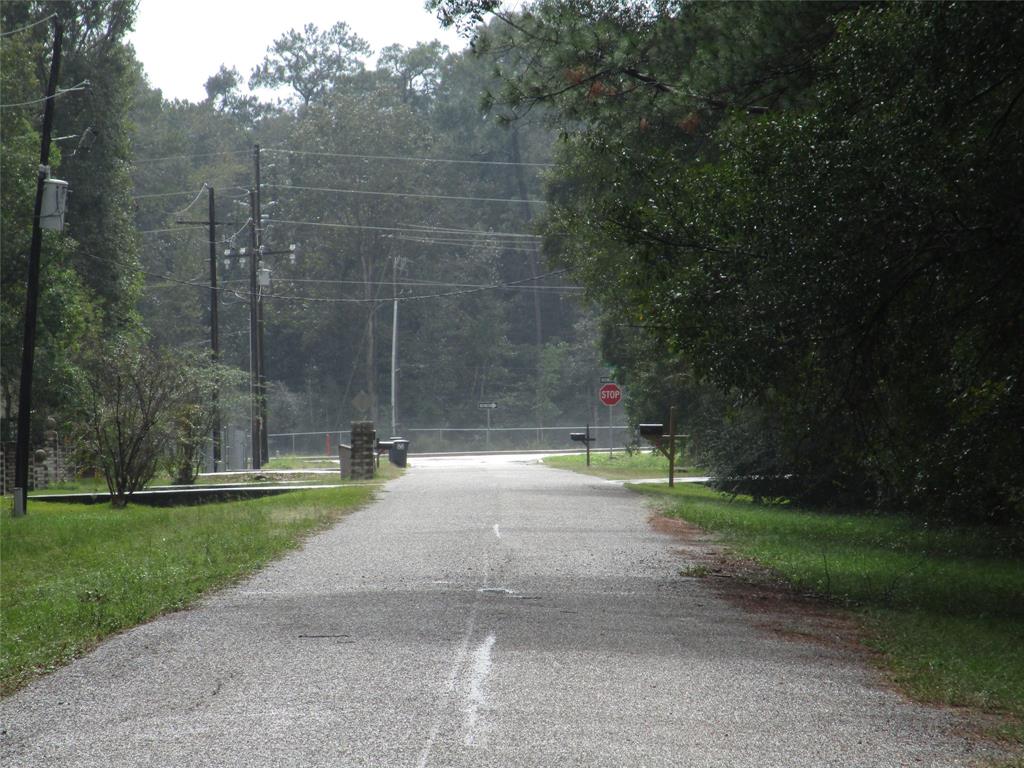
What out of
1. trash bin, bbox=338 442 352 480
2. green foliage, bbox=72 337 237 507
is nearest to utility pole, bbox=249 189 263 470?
trash bin, bbox=338 442 352 480

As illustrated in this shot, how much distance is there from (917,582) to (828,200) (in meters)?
5.29

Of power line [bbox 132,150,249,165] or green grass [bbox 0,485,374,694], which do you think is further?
power line [bbox 132,150,249,165]

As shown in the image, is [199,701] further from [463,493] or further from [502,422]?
[502,422]

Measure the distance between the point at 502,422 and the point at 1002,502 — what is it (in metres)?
70.2

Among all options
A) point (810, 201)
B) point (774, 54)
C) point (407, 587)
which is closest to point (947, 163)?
point (810, 201)

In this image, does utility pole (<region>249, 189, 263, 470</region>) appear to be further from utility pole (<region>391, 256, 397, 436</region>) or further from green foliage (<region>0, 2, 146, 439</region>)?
utility pole (<region>391, 256, 397, 436</region>)

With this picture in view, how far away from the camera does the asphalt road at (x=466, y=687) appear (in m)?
6.97

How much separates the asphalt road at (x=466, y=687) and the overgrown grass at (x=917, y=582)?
0.64 metres

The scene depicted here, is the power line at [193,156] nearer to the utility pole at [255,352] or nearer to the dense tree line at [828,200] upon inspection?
the utility pole at [255,352]

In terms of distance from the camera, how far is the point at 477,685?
8383 mm

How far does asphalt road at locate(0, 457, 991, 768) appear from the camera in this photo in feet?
22.9

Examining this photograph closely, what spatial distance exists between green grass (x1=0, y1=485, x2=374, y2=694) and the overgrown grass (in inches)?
243

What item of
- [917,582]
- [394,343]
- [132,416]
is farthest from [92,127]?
[917,582]

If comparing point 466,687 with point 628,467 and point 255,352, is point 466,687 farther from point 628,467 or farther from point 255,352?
point 255,352
